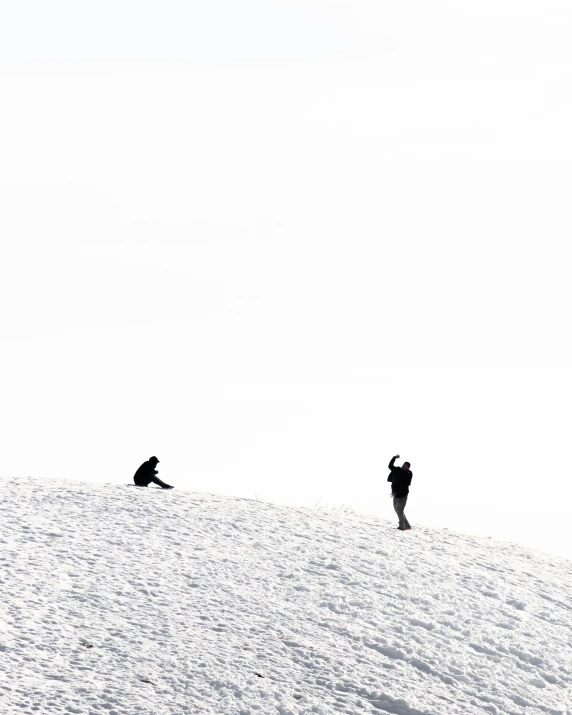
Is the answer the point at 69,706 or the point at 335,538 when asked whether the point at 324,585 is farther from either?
the point at 69,706

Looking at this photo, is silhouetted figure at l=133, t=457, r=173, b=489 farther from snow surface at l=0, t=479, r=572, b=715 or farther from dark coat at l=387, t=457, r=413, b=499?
dark coat at l=387, t=457, r=413, b=499

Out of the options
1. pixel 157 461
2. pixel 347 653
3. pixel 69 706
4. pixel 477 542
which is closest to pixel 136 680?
pixel 69 706

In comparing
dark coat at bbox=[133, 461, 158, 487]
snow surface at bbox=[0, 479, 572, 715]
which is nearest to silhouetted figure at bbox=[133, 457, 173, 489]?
dark coat at bbox=[133, 461, 158, 487]

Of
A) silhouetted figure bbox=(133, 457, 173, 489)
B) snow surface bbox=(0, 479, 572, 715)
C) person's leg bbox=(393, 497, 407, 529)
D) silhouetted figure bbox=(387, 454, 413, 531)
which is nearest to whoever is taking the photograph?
snow surface bbox=(0, 479, 572, 715)

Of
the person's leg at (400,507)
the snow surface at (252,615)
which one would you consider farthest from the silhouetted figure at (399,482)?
the snow surface at (252,615)

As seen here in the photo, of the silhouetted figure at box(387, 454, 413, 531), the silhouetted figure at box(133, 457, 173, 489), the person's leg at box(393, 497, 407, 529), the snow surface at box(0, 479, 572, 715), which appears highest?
the silhouetted figure at box(387, 454, 413, 531)

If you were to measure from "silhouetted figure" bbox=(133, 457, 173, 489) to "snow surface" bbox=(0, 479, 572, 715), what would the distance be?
36.3 inches

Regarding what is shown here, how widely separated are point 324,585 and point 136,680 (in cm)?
491

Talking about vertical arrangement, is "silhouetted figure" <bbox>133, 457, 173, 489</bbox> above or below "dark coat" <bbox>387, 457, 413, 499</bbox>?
below

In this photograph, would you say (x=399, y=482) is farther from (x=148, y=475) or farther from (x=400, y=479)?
(x=148, y=475)

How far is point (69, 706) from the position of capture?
12.2m

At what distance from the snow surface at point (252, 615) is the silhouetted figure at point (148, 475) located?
92 centimetres

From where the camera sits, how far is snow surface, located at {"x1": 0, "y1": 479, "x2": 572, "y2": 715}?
1312 centimetres

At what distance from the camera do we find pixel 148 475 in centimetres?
2234
